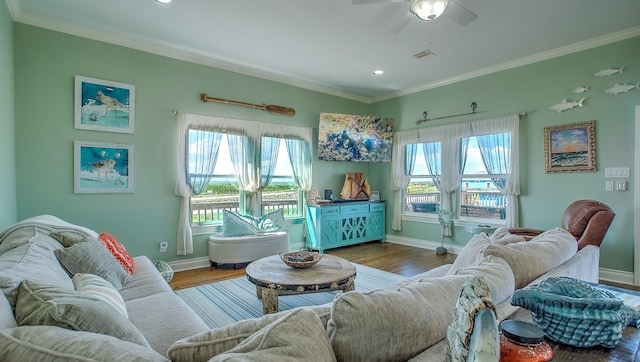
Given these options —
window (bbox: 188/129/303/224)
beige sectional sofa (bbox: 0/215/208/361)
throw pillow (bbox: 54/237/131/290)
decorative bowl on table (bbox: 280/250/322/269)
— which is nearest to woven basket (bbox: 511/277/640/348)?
beige sectional sofa (bbox: 0/215/208/361)

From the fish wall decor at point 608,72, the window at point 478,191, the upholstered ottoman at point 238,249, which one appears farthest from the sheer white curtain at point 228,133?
the fish wall decor at point 608,72

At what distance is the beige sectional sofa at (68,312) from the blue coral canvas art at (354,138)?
372cm

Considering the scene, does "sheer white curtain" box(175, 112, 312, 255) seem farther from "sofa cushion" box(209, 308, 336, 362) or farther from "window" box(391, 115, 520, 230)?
"sofa cushion" box(209, 308, 336, 362)

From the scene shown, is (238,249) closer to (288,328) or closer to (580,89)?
(288,328)

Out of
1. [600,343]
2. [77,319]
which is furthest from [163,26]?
[600,343]

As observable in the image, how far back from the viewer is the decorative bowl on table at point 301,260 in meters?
2.69

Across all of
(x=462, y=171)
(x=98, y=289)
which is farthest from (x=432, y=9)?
(x=462, y=171)

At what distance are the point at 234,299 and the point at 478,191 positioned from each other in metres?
4.00

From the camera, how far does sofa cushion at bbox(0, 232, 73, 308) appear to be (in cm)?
107

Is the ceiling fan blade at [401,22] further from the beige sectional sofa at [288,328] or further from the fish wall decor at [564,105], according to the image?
the fish wall decor at [564,105]

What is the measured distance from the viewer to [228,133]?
4.57 metres

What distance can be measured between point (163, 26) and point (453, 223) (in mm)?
4987

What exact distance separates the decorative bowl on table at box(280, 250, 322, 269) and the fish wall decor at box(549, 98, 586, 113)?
3756mm

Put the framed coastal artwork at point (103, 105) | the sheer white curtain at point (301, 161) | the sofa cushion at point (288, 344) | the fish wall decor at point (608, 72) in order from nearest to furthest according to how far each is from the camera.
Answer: the sofa cushion at point (288, 344) < the framed coastal artwork at point (103, 105) < the fish wall decor at point (608, 72) < the sheer white curtain at point (301, 161)
